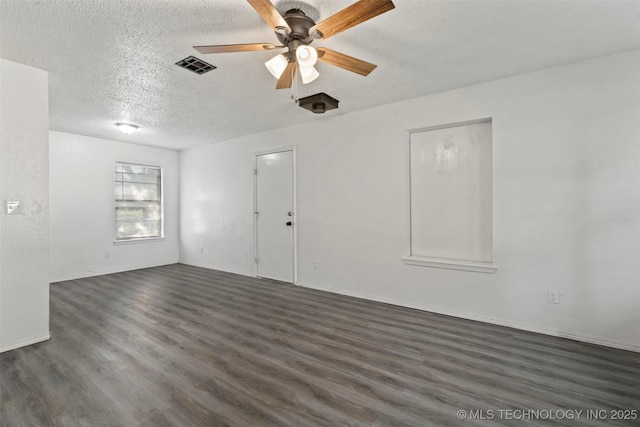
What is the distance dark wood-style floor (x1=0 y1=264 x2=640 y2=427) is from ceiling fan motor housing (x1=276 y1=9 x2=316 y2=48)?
2305 mm

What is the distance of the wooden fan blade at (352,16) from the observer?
1.51m

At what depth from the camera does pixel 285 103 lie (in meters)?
3.62

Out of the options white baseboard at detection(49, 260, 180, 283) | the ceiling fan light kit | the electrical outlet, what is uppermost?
the ceiling fan light kit

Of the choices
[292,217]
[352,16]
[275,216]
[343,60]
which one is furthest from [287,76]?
[275,216]

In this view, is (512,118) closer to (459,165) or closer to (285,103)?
(459,165)

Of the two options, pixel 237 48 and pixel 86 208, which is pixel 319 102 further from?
pixel 86 208

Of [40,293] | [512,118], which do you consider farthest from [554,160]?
[40,293]

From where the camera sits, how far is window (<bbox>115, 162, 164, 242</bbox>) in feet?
18.2

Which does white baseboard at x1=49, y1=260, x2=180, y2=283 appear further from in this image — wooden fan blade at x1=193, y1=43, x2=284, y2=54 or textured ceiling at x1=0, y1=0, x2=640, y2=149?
wooden fan blade at x1=193, y1=43, x2=284, y2=54

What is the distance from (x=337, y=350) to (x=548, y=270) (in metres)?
2.13

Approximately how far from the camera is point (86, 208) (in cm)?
505

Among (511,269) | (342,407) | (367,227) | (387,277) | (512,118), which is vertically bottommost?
(342,407)

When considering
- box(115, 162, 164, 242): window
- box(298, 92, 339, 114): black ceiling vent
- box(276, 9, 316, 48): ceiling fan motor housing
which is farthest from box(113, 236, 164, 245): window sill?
box(276, 9, 316, 48): ceiling fan motor housing

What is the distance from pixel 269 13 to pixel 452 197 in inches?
105
